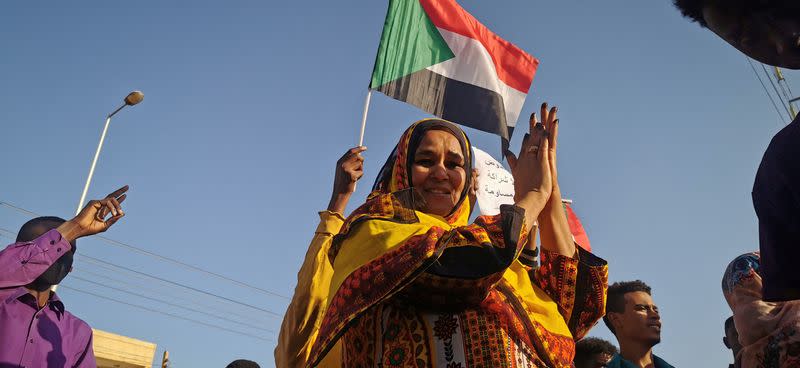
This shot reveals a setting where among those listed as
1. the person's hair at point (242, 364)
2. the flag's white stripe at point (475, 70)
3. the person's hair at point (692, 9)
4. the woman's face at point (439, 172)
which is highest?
the flag's white stripe at point (475, 70)

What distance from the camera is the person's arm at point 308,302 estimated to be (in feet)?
9.66

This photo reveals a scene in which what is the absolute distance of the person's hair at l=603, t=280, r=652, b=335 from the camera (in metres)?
5.51

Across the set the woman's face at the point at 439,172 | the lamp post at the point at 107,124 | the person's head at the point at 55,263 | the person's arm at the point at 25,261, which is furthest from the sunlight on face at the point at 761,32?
the lamp post at the point at 107,124

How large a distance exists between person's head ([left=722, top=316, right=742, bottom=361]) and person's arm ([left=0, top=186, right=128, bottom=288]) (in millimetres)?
4467

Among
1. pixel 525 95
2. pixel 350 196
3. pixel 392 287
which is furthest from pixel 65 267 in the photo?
pixel 525 95

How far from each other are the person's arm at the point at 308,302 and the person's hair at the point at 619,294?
3.23 metres

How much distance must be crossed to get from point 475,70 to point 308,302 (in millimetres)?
4212

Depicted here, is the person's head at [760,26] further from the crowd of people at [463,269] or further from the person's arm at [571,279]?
the person's arm at [571,279]

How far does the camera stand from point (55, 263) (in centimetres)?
378

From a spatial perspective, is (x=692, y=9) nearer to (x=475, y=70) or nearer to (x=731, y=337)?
(x=731, y=337)

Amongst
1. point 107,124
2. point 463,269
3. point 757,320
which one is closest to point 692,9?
point 463,269

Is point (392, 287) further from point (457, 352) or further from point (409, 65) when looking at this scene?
point (409, 65)

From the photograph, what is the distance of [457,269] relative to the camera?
211 cm

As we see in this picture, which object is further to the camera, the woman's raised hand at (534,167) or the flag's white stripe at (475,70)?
the flag's white stripe at (475,70)
